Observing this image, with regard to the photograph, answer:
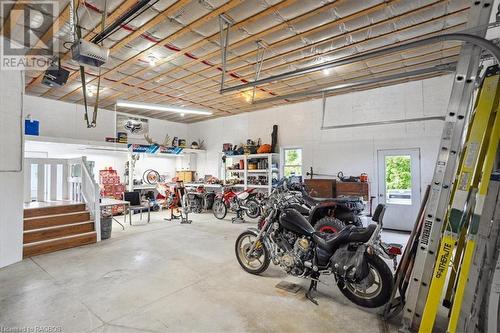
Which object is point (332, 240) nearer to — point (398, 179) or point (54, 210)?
point (398, 179)

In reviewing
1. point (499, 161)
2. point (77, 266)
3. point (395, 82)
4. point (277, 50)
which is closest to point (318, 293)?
point (499, 161)

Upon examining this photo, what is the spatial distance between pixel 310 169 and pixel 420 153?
9.02ft

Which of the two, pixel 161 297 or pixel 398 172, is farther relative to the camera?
pixel 398 172

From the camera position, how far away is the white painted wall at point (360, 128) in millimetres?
5781

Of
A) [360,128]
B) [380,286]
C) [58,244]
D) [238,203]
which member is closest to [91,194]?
[58,244]

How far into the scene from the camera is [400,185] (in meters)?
6.19

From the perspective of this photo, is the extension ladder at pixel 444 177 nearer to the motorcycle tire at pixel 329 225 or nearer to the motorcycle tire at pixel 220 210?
the motorcycle tire at pixel 329 225

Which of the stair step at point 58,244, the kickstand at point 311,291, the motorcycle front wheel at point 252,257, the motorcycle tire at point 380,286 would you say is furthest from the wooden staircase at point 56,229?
the motorcycle tire at point 380,286

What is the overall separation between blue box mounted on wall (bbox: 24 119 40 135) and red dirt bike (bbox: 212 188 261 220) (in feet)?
17.4

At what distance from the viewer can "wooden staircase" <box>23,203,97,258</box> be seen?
→ 454 cm

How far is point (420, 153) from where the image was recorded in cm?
588

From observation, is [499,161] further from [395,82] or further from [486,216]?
[395,82]

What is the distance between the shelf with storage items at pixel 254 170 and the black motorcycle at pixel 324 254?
4.52 metres

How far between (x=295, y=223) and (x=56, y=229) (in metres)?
4.71
